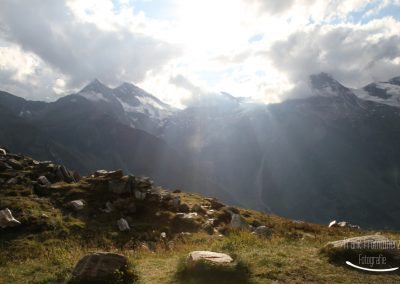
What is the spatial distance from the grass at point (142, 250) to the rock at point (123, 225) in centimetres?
47

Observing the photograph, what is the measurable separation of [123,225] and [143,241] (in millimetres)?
3200

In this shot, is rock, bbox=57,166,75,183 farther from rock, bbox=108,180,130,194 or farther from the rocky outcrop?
the rocky outcrop

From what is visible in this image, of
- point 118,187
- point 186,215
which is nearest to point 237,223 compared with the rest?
point 186,215

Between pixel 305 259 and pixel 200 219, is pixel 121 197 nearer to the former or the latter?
pixel 200 219

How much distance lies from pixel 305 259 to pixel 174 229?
19932mm

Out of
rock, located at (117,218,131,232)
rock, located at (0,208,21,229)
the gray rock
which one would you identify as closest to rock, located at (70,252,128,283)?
rock, located at (0,208,21,229)

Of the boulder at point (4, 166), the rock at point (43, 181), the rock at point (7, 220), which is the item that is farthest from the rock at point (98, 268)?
the boulder at point (4, 166)

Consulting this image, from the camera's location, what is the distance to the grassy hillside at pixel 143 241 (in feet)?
51.0

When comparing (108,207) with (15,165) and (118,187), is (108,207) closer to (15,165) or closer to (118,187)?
(118,187)

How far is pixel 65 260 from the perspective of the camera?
63.0 ft

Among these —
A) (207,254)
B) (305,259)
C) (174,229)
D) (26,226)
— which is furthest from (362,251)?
(26,226)

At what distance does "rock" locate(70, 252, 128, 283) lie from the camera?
1520 cm

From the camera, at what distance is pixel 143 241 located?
31.7m

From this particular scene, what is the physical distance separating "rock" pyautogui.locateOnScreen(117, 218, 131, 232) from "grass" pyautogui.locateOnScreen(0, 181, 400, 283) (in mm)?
468
